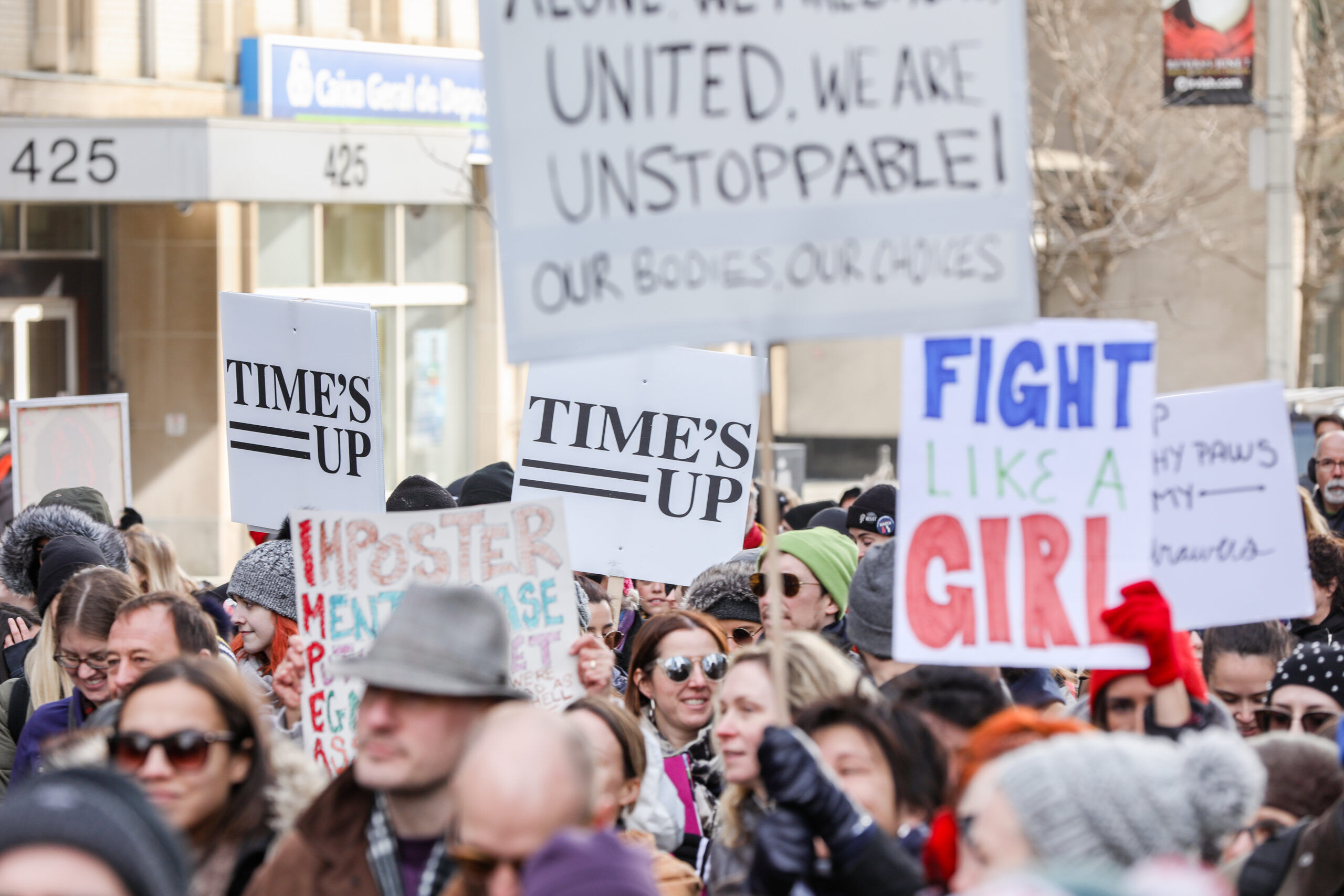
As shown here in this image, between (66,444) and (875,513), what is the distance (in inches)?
172

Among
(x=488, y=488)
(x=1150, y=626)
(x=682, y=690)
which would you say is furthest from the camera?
(x=488, y=488)

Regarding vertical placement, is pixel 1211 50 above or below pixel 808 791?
above

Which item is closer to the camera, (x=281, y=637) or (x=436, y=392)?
(x=281, y=637)

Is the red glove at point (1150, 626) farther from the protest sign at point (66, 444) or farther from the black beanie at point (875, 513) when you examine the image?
the protest sign at point (66, 444)

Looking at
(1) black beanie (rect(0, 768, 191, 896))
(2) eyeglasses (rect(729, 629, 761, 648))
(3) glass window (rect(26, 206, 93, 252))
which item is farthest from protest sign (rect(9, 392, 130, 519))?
(3) glass window (rect(26, 206, 93, 252))

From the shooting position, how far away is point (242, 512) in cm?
593

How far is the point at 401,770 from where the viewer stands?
9.64 feet

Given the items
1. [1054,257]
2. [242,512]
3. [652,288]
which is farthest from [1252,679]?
[1054,257]

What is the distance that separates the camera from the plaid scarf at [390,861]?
2.88 meters

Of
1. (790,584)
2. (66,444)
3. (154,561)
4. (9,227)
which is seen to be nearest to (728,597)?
(790,584)

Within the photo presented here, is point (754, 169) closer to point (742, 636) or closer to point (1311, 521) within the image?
point (742, 636)

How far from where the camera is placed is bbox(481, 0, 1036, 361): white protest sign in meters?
3.47

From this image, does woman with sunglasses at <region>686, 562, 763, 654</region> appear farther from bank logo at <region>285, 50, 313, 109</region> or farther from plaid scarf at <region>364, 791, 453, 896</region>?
bank logo at <region>285, 50, 313, 109</region>

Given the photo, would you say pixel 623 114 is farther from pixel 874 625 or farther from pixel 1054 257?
pixel 1054 257
